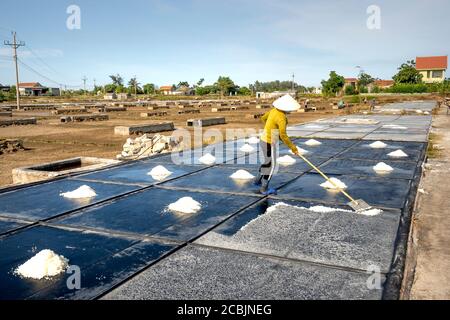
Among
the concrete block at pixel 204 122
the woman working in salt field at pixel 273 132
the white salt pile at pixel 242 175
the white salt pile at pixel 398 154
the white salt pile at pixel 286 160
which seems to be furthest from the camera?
the concrete block at pixel 204 122

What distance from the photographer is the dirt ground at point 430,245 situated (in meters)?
2.90

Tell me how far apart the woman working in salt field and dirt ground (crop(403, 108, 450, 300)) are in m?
1.85

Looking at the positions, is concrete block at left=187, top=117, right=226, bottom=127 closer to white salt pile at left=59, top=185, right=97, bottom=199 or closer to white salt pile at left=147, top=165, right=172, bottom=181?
white salt pile at left=147, top=165, right=172, bottom=181

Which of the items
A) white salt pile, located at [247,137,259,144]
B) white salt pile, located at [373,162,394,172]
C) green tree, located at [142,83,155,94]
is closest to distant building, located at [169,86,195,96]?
green tree, located at [142,83,155,94]

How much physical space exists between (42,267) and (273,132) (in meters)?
3.39

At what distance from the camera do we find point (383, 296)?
2.75 meters

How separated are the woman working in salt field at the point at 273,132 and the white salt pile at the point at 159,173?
1941 mm

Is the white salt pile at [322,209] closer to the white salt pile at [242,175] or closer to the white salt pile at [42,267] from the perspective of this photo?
the white salt pile at [242,175]

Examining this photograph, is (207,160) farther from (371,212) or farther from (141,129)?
(141,129)

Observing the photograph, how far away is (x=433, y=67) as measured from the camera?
72438mm

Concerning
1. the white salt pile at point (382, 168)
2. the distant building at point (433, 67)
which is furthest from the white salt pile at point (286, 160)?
the distant building at point (433, 67)
